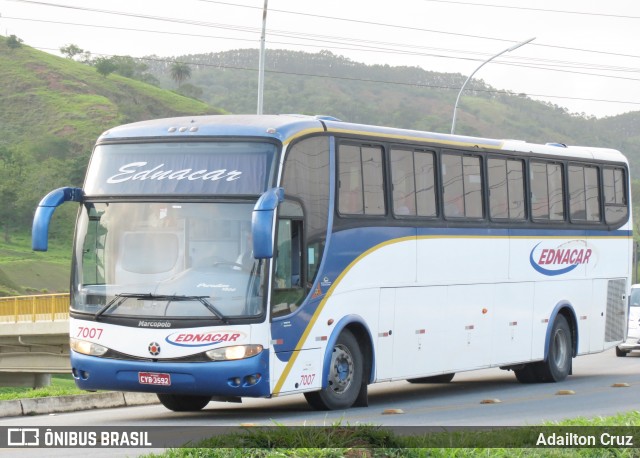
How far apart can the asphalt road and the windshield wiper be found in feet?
4.24

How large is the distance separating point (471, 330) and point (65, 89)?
148 meters

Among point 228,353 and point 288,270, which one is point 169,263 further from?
point 288,270

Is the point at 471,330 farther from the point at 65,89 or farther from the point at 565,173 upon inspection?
the point at 65,89

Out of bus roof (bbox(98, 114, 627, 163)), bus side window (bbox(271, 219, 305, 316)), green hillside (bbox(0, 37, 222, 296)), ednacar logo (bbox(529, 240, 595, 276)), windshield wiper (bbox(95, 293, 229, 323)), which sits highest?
green hillside (bbox(0, 37, 222, 296))

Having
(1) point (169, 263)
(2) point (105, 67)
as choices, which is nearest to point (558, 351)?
(1) point (169, 263)

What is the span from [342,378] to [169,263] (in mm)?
3000

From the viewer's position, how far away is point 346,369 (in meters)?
16.7

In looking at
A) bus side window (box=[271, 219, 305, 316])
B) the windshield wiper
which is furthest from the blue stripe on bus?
the windshield wiper

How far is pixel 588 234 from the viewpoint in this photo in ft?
75.4

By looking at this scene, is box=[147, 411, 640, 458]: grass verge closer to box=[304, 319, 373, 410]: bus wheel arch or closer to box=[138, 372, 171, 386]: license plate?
box=[138, 372, 171, 386]: license plate

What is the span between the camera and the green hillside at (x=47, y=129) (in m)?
104

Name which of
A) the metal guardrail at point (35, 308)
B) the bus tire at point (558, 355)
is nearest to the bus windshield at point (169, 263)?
the bus tire at point (558, 355)

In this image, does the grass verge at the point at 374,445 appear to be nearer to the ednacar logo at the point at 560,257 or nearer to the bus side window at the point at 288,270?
the bus side window at the point at 288,270

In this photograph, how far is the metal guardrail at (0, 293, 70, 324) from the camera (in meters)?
41.6
